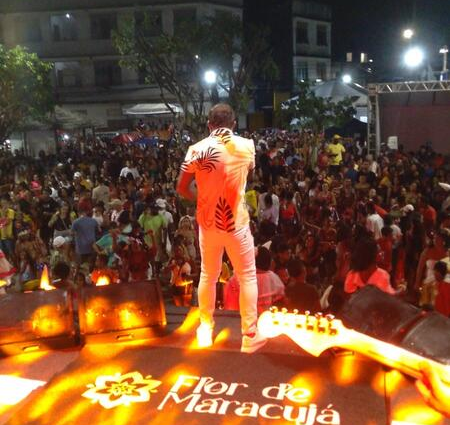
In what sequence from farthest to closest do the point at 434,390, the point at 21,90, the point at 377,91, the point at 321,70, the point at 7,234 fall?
the point at 321,70
the point at 21,90
the point at 377,91
the point at 7,234
the point at 434,390

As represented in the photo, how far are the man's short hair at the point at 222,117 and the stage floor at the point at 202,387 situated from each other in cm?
160

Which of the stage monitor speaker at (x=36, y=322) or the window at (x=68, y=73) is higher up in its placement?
the window at (x=68, y=73)

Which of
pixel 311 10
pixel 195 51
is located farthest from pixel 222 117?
pixel 311 10

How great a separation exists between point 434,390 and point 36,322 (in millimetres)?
2804

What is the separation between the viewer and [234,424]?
304 centimetres

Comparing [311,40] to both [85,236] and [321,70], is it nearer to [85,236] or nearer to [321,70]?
[321,70]

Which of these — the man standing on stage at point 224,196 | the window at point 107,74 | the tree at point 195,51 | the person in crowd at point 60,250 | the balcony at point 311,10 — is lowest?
the person in crowd at point 60,250

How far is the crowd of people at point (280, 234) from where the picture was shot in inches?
217

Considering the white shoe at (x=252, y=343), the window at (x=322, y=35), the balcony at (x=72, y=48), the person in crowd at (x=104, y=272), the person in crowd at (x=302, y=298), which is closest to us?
the white shoe at (x=252, y=343)

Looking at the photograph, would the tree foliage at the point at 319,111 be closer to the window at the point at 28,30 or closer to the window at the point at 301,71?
the window at the point at 28,30

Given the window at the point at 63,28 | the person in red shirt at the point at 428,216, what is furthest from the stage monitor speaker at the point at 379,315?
the window at the point at 63,28

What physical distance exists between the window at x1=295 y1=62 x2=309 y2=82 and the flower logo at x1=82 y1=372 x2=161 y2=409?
3921 cm

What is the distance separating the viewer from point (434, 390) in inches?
121

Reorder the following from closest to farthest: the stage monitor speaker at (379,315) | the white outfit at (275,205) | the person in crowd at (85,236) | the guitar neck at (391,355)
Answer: the guitar neck at (391,355) → the stage monitor speaker at (379,315) → the person in crowd at (85,236) → the white outfit at (275,205)
